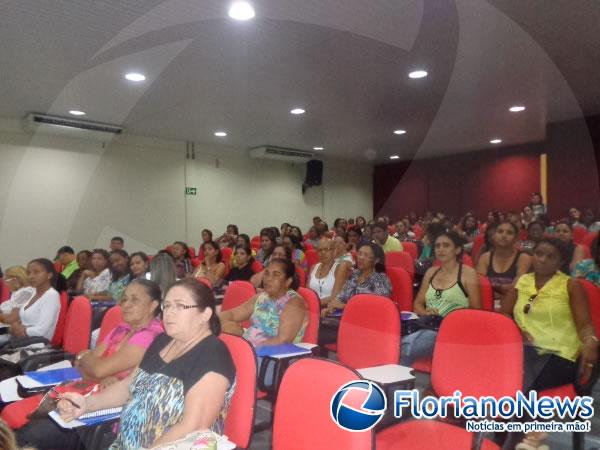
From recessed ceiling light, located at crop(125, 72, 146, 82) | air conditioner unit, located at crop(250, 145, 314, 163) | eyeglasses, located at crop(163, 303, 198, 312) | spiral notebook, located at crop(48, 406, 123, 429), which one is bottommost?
spiral notebook, located at crop(48, 406, 123, 429)

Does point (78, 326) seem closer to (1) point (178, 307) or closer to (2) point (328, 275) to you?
(1) point (178, 307)

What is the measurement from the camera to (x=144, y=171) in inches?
398

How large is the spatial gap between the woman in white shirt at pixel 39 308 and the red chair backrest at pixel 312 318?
6.32ft

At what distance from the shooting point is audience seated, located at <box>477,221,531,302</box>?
3.67 metres

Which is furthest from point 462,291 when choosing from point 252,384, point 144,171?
point 144,171

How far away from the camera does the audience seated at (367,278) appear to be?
156 inches

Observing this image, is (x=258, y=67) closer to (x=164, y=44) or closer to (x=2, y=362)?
(x=164, y=44)

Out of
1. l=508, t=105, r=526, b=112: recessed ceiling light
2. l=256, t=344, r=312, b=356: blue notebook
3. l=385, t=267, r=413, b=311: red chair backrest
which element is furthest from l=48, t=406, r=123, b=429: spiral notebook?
l=508, t=105, r=526, b=112: recessed ceiling light

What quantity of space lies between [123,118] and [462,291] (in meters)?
6.81

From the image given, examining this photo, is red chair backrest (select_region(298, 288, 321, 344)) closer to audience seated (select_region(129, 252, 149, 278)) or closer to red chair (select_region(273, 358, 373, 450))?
red chair (select_region(273, 358, 373, 450))

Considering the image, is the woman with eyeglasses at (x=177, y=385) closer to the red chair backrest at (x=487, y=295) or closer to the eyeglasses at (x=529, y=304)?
the eyeglasses at (x=529, y=304)

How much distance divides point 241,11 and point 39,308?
2906mm

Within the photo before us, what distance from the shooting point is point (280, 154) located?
11633 millimetres

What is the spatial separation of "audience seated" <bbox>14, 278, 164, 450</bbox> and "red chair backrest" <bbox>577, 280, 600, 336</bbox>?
7.39 feet
